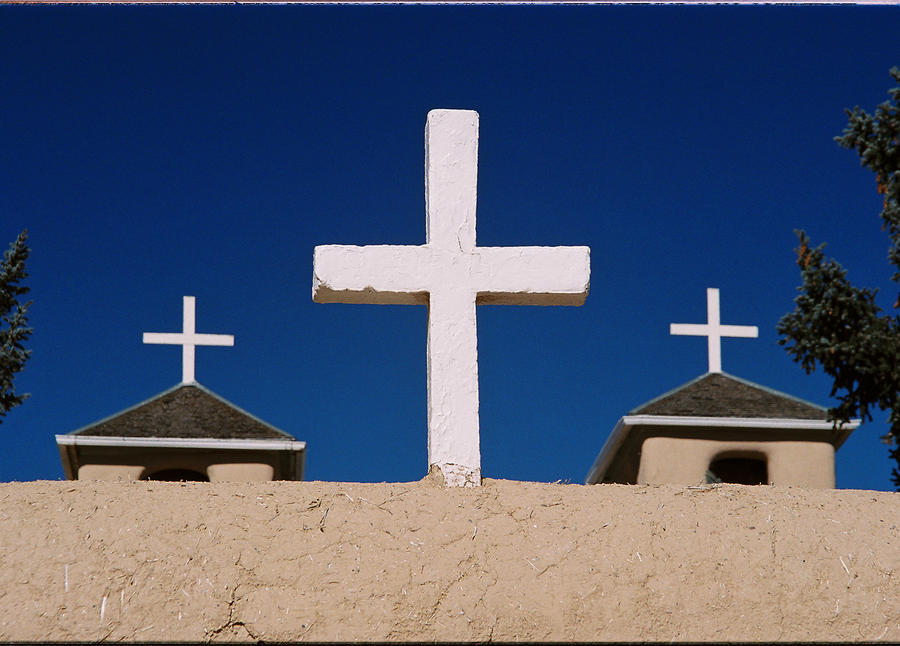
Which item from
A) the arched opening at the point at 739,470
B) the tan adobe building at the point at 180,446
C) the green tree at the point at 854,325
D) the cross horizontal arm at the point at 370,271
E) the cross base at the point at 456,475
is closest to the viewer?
the cross base at the point at 456,475

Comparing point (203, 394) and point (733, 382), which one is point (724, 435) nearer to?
point (733, 382)

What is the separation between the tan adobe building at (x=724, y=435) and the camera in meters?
15.6

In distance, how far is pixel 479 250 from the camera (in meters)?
6.33

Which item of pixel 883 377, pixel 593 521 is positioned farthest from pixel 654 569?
pixel 883 377

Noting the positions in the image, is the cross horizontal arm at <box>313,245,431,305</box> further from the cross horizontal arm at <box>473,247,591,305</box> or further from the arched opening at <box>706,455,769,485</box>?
the arched opening at <box>706,455,769,485</box>

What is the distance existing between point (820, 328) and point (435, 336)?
19.6 feet

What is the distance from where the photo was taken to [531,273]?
6.34 meters

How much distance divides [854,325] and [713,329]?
538cm

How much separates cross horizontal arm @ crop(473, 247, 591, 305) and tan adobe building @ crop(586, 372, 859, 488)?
9399 millimetres

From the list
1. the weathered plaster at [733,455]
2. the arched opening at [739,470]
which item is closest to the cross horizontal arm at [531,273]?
the weathered plaster at [733,455]

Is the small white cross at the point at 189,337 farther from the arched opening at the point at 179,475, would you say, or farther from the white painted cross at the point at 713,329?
the white painted cross at the point at 713,329

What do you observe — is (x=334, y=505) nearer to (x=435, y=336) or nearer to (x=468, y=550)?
(x=468, y=550)

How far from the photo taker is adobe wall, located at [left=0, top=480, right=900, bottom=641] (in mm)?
5148

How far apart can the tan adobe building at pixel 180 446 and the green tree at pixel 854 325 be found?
7.74m
